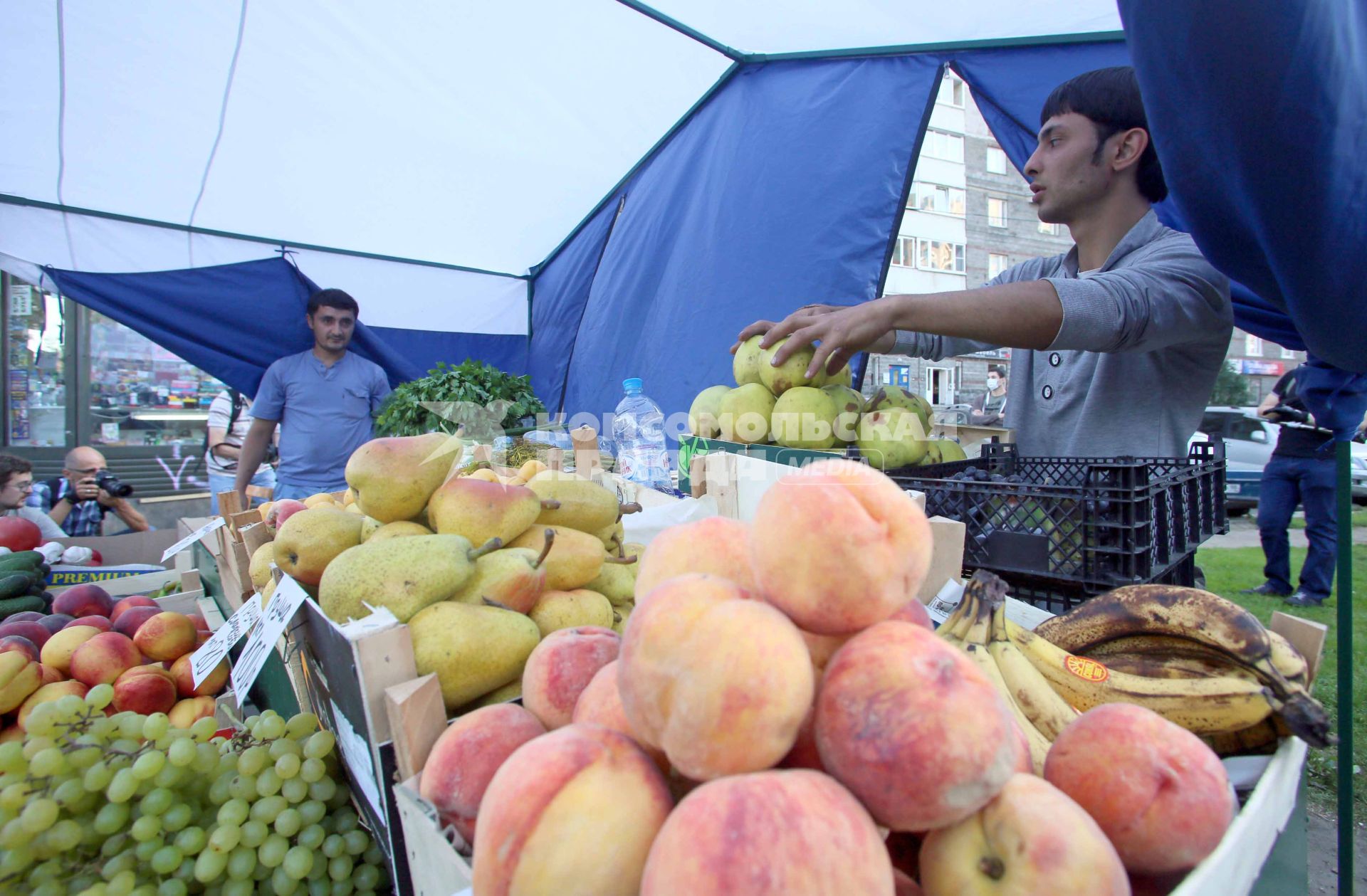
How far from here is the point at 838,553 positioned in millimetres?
640

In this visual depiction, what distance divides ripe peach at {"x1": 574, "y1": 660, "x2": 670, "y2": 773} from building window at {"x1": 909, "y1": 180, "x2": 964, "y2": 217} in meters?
27.3

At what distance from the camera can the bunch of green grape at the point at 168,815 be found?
102 cm

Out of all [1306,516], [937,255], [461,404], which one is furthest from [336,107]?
[937,255]

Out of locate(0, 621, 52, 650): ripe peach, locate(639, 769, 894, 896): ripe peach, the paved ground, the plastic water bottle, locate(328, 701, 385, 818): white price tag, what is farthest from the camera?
the paved ground

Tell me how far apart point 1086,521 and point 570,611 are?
1.09 m

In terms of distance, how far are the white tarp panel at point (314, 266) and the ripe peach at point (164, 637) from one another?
398 cm

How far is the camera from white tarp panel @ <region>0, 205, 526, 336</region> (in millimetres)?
4219

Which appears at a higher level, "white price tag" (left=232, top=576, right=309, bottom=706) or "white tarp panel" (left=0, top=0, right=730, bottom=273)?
"white tarp panel" (left=0, top=0, right=730, bottom=273)

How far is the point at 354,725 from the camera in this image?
104cm

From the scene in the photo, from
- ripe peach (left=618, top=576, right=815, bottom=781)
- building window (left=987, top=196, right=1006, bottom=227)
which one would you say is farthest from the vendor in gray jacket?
building window (left=987, top=196, right=1006, bottom=227)

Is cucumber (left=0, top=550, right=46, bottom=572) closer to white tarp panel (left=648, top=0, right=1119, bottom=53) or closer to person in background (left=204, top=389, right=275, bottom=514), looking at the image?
person in background (left=204, top=389, right=275, bottom=514)

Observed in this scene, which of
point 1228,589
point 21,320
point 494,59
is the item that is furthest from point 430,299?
point 1228,589

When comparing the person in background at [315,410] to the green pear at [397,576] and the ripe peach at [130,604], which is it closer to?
the ripe peach at [130,604]

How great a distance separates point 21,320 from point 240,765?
8441 millimetres
